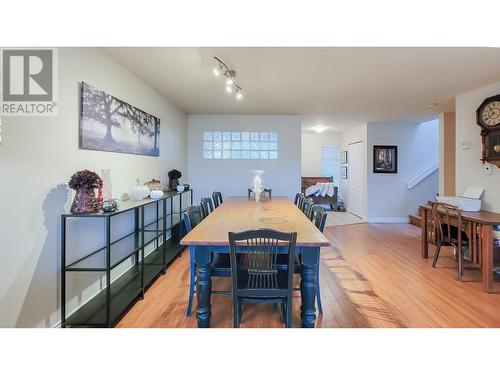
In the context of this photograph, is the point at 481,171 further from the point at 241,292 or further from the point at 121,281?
the point at 121,281

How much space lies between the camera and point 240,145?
18.1ft

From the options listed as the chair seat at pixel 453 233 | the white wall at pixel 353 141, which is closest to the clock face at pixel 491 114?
the chair seat at pixel 453 233

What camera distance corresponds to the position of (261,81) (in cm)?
336

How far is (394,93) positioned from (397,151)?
9.43 feet

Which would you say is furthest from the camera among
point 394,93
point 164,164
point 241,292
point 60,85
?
point 164,164

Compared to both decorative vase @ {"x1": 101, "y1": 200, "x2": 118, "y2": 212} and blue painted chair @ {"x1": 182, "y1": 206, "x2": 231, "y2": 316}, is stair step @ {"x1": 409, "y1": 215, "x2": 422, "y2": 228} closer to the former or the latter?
blue painted chair @ {"x1": 182, "y1": 206, "x2": 231, "y2": 316}

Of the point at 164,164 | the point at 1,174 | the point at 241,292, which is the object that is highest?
the point at 164,164

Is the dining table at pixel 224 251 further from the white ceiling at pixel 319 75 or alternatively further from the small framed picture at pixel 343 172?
the small framed picture at pixel 343 172

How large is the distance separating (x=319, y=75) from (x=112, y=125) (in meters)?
2.41

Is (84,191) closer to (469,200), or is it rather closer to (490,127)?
(469,200)

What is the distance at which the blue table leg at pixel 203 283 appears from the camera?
70.8 inches

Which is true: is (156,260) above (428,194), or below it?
below

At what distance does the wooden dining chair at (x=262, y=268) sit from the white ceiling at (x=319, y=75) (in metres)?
1.80
